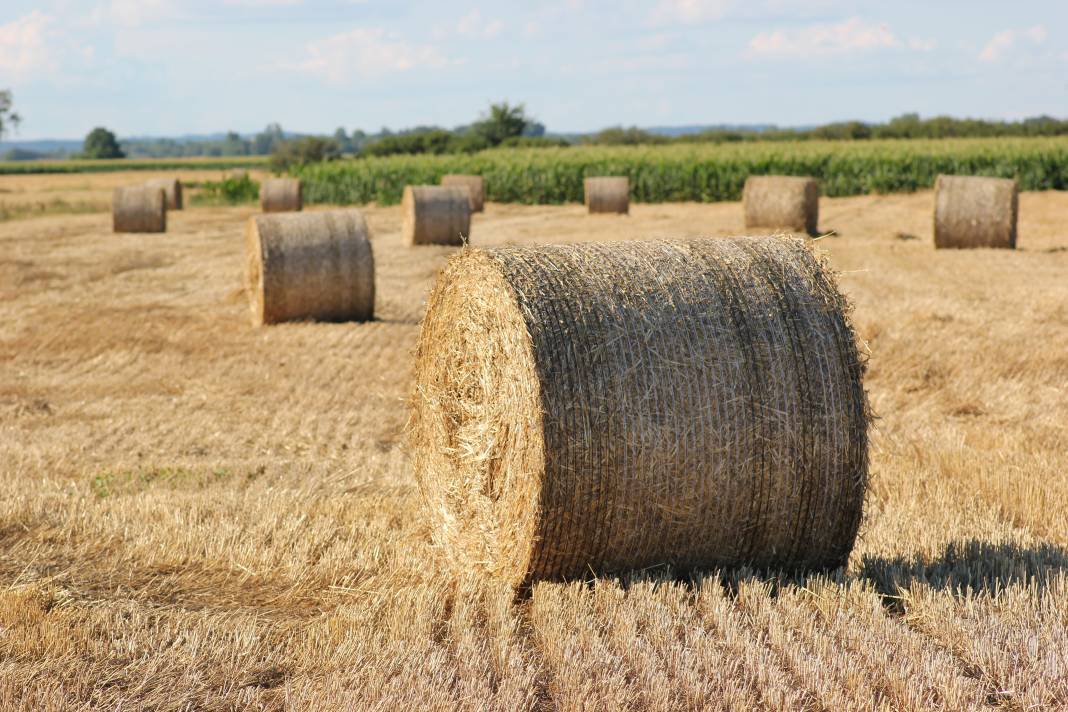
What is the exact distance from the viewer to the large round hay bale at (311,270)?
13477mm

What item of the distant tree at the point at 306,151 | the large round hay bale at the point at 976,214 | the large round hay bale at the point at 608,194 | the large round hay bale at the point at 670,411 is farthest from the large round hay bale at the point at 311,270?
the distant tree at the point at 306,151

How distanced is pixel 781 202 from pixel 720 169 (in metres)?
14.2

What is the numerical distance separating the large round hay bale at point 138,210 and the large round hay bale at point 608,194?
11011 millimetres

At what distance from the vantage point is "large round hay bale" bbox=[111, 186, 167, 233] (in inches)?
1051

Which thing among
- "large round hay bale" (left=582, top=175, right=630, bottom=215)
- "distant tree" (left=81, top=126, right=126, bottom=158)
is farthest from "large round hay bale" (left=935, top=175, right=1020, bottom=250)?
"distant tree" (left=81, top=126, right=126, bottom=158)

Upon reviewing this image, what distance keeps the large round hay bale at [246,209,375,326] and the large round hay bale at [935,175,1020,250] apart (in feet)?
36.0

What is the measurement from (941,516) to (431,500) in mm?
2746

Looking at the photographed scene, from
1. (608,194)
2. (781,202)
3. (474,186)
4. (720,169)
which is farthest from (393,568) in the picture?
(720,169)

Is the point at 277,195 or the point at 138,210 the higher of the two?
the point at 277,195

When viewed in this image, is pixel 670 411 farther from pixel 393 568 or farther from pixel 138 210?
pixel 138 210

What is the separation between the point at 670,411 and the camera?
504 centimetres

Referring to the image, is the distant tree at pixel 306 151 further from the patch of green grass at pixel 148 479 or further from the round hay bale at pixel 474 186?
the patch of green grass at pixel 148 479

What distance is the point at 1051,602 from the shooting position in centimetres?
489

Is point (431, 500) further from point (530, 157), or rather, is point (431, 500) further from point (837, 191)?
point (530, 157)
